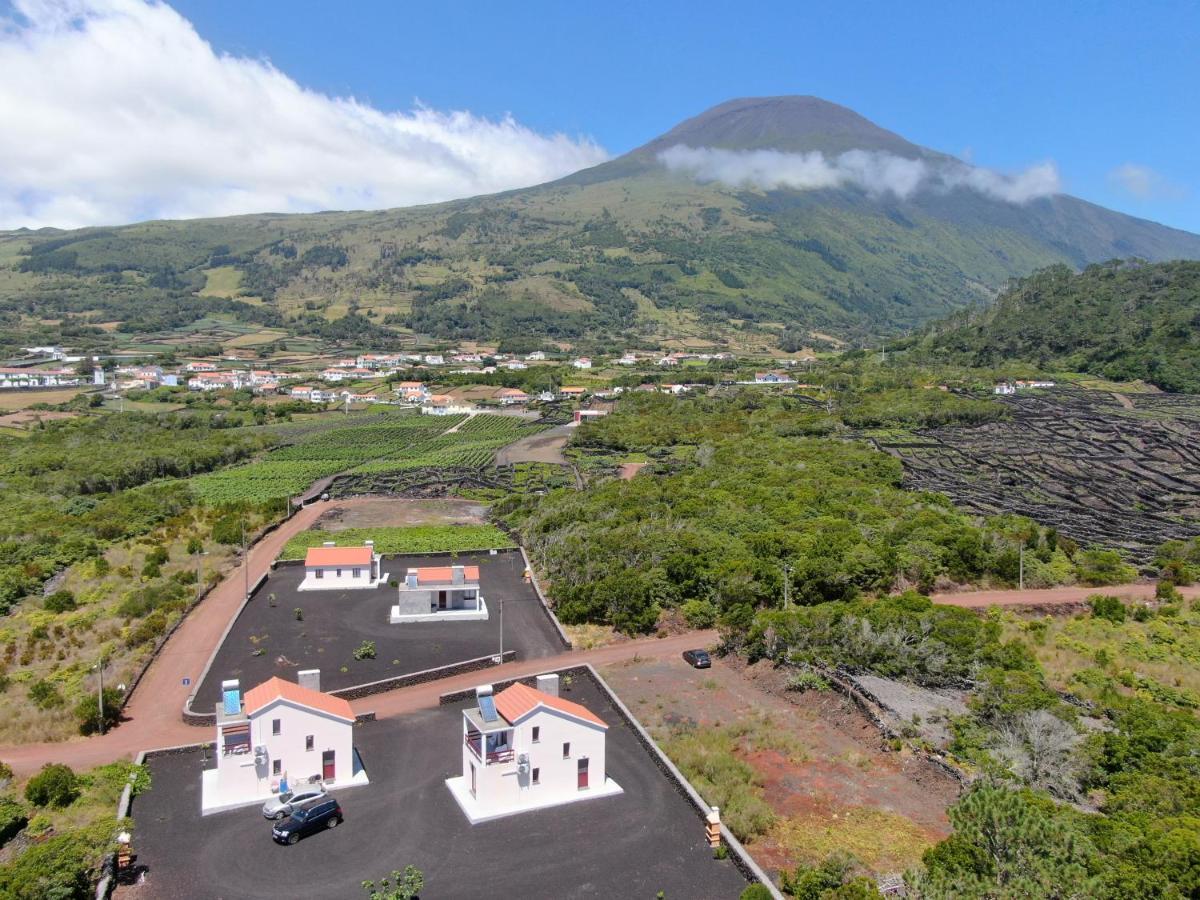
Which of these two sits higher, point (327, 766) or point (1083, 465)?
point (1083, 465)

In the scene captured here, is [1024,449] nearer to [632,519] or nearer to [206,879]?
[632,519]

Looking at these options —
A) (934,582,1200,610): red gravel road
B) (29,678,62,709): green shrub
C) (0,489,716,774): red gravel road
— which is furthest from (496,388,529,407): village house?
(29,678,62,709): green shrub

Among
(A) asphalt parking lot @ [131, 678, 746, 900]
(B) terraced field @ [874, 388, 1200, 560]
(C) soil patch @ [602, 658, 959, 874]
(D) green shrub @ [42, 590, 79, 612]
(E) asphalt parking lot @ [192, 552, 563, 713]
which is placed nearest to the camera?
(A) asphalt parking lot @ [131, 678, 746, 900]

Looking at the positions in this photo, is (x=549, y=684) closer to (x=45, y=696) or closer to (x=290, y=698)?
(x=290, y=698)

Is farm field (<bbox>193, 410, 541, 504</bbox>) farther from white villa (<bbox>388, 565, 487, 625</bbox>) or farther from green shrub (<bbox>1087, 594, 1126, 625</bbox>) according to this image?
green shrub (<bbox>1087, 594, 1126, 625</bbox>)

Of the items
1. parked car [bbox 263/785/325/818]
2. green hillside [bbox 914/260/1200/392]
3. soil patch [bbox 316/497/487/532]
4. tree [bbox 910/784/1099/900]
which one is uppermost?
green hillside [bbox 914/260/1200/392]

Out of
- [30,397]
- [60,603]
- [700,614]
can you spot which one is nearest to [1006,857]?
[700,614]

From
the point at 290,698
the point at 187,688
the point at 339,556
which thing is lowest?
the point at 187,688
